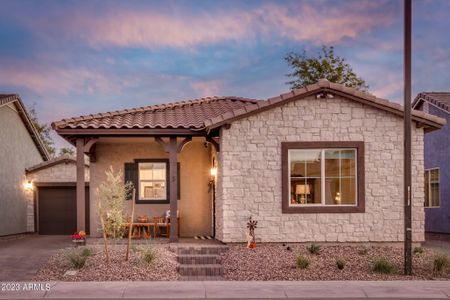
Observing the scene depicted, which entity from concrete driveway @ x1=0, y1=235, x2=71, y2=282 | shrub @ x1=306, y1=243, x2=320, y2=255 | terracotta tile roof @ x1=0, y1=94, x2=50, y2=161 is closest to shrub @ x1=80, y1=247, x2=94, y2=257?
concrete driveway @ x1=0, y1=235, x2=71, y2=282

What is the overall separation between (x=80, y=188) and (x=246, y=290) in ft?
23.3

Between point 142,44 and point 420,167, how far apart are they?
31.5 feet

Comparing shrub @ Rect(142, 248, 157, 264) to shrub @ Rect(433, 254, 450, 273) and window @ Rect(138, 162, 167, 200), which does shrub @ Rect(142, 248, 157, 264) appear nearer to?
shrub @ Rect(433, 254, 450, 273)

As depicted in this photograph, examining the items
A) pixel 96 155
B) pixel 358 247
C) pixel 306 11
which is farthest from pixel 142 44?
pixel 358 247

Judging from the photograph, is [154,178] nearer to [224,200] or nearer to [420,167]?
[224,200]

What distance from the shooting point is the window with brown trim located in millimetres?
16594

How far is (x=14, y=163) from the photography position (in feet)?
84.0

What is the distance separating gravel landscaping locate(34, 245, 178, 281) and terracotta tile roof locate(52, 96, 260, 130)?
3.65m

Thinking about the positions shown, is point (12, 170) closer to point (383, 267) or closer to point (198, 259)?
point (198, 259)

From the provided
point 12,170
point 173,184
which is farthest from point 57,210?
point 173,184

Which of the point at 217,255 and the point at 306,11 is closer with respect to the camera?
the point at 217,255

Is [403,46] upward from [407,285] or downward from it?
upward

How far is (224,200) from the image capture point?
16438 mm

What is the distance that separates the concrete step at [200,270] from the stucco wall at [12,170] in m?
12.2
